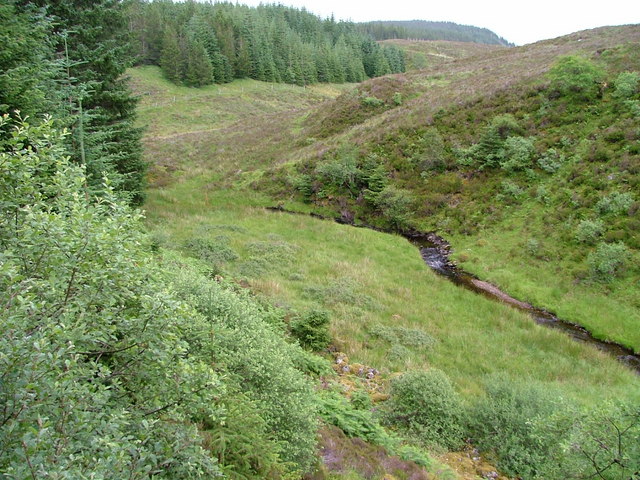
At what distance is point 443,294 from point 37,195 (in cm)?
1505

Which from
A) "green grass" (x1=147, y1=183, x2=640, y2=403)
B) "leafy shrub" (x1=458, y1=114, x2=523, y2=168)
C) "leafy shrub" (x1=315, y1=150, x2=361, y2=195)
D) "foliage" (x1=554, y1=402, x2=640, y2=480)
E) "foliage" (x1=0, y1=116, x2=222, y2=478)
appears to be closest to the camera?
"foliage" (x1=0, y1=116, x2=222, y2=478)

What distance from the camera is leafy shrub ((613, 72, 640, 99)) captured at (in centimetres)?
2344

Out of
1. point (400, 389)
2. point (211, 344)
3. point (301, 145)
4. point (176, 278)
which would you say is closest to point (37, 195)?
point (211, 344)

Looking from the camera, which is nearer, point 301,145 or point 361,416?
point 361,416

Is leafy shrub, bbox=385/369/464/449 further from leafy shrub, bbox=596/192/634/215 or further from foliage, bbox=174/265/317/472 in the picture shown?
leafy shrub, bbox=596/192/634/215

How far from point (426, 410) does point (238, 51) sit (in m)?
88.0

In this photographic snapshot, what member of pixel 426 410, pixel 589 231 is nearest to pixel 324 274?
pixel 426 410

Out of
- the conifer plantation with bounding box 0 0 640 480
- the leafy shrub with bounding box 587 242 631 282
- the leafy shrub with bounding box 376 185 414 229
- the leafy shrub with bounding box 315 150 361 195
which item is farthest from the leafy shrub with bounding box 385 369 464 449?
the leafy shrub with bounding box 315 150 361 195

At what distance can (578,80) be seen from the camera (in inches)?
1023

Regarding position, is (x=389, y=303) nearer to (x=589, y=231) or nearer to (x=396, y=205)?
(x=589, y=231)

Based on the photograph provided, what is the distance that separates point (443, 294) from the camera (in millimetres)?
16297

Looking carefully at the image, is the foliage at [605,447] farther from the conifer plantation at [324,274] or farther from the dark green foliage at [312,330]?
the dark green foliage at [312,330]

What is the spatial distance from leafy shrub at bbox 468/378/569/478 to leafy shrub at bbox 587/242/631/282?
931 centimetres

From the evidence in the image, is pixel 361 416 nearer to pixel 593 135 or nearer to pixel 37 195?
pixel 37 195
